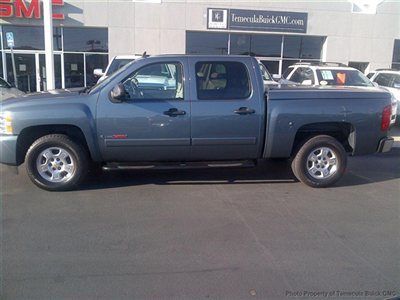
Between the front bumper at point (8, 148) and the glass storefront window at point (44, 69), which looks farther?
the glass storefront window at point (44, 69)

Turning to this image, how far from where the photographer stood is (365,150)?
6211 mm

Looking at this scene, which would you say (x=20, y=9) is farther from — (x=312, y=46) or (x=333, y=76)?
(x=312, y=46)

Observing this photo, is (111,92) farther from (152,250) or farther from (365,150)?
(365,150)

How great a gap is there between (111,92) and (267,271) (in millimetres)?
3208

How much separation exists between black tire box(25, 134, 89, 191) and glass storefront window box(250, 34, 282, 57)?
16.3 m

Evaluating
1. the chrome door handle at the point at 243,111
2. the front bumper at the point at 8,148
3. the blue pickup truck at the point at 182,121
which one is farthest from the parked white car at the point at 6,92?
the chrome door handle at the point at 243,111

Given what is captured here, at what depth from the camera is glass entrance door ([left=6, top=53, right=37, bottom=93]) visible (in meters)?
18.7

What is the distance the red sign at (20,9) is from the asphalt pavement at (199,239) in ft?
44.0

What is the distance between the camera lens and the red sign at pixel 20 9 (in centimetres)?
1752

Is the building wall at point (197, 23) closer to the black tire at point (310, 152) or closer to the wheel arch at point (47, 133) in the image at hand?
the wheel arch at point (47, 133)

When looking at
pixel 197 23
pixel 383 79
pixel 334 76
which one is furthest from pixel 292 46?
pixel 334 76

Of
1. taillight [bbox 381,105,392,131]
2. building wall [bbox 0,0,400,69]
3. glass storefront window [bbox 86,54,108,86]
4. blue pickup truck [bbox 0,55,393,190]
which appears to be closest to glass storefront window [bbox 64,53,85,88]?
glass storefront window [bbox 86,54,108,86]

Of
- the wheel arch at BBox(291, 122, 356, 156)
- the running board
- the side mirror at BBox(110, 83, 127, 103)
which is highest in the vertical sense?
the side mirror at BBox(110, 83, 127, 103)

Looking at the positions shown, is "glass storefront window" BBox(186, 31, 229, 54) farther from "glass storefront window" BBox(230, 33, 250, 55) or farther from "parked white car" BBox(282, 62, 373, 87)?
"parked white car" BBox(282, 62, 373, 87)
